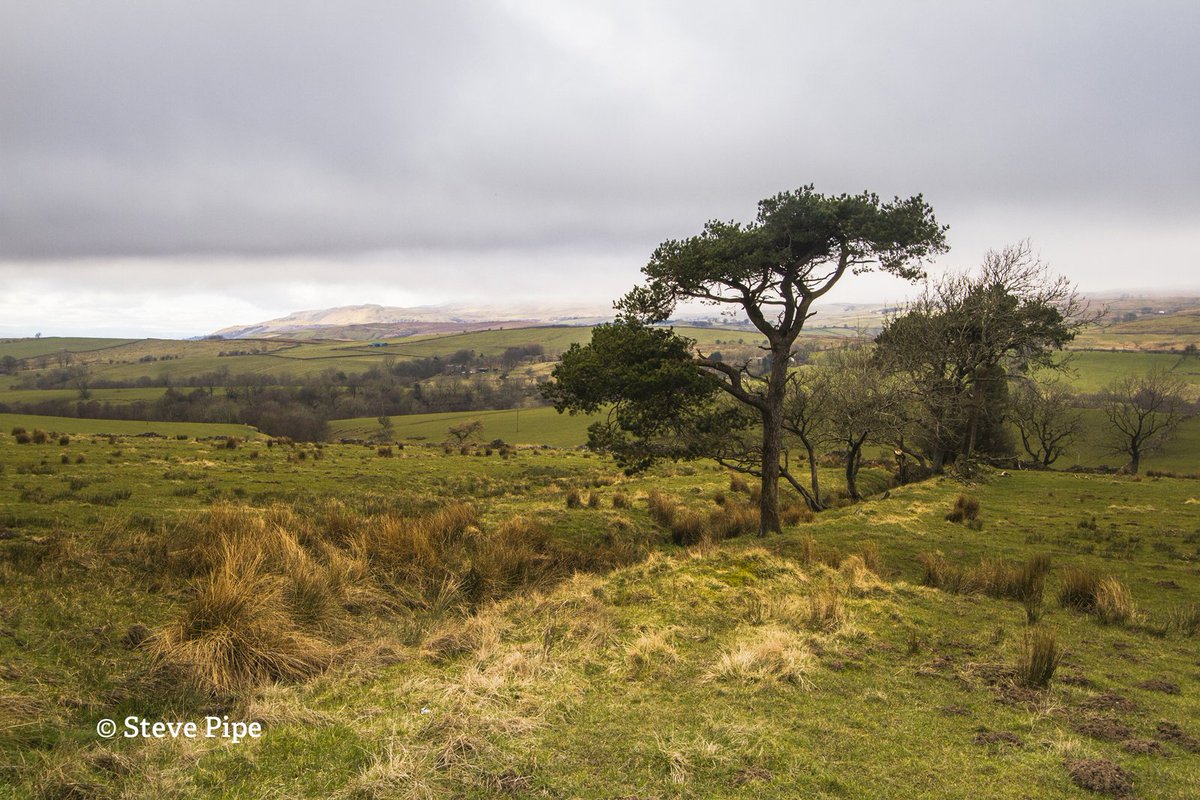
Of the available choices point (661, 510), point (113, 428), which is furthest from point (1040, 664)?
point (113, 428)

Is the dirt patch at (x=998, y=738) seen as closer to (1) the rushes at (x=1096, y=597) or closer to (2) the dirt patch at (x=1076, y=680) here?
(2) the dirt patch at (x=1076, y=680)

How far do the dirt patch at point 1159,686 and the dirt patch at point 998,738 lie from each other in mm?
2374

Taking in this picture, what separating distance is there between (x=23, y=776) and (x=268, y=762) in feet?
4.62

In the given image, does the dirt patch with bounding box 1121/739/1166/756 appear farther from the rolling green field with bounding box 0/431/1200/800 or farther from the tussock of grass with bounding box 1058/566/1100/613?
the tussock of grass with bounding box 1058/566/1100/613

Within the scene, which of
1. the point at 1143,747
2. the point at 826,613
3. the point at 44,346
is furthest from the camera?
the point at 44,346

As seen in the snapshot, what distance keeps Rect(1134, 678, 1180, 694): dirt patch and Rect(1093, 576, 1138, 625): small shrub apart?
2.56 meters

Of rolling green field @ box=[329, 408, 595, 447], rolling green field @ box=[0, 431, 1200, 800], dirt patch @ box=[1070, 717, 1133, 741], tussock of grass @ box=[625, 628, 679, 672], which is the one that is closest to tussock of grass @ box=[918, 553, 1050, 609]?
rolling green field @ box=[0, 431, 1200, 800]

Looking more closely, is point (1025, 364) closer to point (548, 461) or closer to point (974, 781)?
point (548, 461)

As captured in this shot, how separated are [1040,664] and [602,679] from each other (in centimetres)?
440

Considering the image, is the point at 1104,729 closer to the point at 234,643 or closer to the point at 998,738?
the point at 998,738

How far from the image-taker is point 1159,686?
6.00 metres

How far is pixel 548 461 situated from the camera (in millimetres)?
35594

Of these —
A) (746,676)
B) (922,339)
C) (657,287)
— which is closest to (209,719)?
(746,676)

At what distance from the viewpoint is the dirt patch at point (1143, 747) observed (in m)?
4.58
